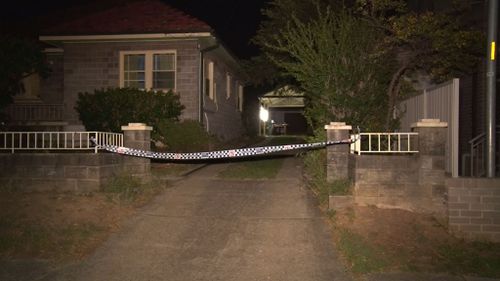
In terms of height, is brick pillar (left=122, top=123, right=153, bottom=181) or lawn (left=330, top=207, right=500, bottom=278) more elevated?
brick pillar (left=122, top=123, right=153, bottom=181)

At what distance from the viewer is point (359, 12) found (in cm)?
1189

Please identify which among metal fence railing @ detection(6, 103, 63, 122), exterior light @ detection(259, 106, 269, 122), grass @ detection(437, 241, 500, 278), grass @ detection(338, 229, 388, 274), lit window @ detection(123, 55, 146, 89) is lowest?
grass @ detection(437, 241, 500, 278)

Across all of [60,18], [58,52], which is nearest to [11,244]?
[58,52]

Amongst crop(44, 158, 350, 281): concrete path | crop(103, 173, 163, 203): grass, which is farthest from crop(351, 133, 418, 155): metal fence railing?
crop(103, 173, 163, 203): grass

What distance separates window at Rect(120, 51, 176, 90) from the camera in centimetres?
1659

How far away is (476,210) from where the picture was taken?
313 inches

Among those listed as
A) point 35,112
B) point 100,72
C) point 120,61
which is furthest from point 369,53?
point 35,112

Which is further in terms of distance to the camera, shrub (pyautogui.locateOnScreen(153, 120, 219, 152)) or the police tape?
shrub (pyautogui.locateOnScreen(153, 120, 219, 152))

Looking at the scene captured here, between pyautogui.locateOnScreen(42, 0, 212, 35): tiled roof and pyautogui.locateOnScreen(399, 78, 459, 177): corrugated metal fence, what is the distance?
25.8ft

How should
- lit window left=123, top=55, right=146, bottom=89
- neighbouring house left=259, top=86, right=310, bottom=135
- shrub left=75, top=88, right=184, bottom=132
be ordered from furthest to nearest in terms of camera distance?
neighbouring house left=259, top=86, right=310, bottom=135 → lit window left=123, top=55, right=146, bottom=89 → shrub left=75, top=88, right=184, bottom=132

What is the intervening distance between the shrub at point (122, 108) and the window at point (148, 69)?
1.96m

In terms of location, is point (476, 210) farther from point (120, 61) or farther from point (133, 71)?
point (120, 61)

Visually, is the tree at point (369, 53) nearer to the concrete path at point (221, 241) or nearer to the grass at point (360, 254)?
the concrete path at point (221, 241)

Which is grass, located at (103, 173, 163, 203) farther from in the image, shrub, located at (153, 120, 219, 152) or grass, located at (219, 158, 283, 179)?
shrub, located at (153, 120, 219, 152)
